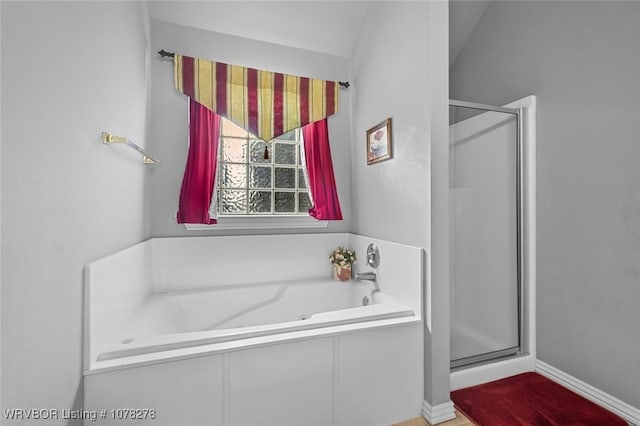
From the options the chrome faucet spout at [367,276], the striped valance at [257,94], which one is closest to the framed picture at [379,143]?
the striped valance at [257,94]

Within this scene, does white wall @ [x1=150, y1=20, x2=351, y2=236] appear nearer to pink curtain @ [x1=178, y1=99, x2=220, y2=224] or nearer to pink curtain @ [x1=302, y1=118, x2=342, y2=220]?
pink curtain @ [x1=178, y1=99, x2=220, y2=224]

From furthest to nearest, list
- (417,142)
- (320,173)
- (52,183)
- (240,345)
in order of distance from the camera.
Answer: (320,173), (417,142), (240,345), (52,183)

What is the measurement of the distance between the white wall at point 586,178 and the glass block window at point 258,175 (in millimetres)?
1679

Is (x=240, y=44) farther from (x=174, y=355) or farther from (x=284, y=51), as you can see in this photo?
(x=174, y=355)

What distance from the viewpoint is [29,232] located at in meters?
0.75

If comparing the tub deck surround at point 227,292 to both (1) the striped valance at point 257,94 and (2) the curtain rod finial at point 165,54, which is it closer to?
(1) the striped valance at point 257,94

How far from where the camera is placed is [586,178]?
1.62m

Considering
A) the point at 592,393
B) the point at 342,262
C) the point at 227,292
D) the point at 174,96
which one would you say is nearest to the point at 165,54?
the point at 174,96

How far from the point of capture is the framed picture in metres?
1.82

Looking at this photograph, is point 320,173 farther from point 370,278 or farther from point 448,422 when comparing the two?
point 448,422

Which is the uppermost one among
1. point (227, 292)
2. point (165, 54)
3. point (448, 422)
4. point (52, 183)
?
point (165, 54)

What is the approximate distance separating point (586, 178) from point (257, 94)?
7.13 ft

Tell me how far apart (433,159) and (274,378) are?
1.26 meters

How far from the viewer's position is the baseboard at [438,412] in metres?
1.40
